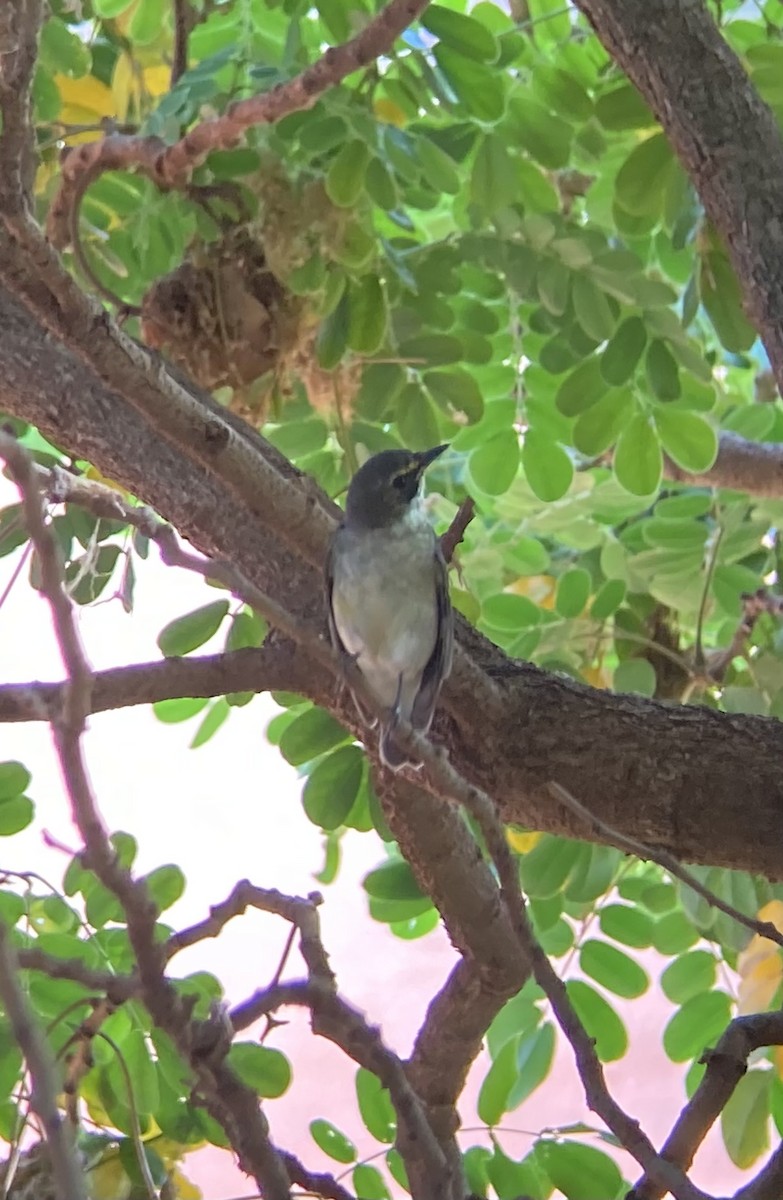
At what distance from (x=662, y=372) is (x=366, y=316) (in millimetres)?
465

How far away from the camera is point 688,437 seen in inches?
75.0

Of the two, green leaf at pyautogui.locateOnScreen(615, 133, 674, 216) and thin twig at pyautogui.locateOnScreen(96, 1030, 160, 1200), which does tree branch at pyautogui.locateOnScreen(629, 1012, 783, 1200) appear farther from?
green leaf at pyautogui.locateOnScreen(615, 133, 674, 216)

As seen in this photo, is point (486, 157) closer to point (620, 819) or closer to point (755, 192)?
point (755, 192)

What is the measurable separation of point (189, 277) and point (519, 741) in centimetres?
94

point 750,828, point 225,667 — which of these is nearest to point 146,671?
point 225,667

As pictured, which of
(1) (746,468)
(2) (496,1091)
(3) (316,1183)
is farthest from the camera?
(1) (746,468)

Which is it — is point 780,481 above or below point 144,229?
below

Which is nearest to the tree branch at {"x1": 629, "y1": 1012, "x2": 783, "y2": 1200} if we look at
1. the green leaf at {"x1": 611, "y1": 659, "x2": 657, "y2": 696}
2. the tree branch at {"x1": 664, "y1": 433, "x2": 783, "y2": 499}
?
the green leaf at {"x1": 611, "y1": 659, "x2": 657, "y2": 696}

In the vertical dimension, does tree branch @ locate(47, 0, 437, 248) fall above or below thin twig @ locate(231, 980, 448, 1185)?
above

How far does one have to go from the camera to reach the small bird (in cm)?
177

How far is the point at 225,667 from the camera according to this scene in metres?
1.52

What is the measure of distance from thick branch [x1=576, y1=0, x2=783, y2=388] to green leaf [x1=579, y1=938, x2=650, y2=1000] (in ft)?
3.15

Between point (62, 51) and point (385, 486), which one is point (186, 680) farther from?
point (62, 51)

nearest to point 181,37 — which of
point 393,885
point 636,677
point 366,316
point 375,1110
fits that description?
point 366,316
